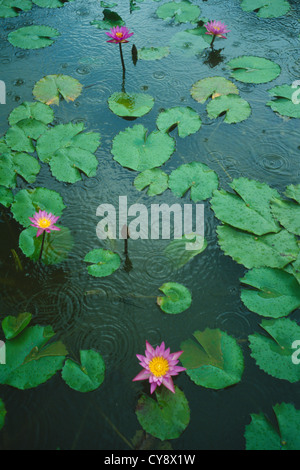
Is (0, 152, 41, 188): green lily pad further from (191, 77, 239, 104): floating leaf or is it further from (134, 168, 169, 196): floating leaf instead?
(191, 77, 239, 104): floating leaf

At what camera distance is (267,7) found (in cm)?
397

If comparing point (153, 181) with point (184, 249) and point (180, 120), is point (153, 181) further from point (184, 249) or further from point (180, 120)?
point (180, 120)

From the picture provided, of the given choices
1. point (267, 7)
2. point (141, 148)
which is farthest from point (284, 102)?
point (267, 7)

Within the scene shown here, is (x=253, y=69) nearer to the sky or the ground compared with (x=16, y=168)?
nearer to the sky

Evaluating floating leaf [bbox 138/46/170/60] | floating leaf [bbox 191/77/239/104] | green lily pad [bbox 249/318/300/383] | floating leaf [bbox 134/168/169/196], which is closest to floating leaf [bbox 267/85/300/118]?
floating leaf [bbox 191/77/239/104]

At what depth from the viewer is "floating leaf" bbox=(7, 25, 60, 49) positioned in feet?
11.8

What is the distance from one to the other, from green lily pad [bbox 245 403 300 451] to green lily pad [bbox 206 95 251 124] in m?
2.22

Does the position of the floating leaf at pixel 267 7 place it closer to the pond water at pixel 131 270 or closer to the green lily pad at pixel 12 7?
the pond water at pixel 131 270

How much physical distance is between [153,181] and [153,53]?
1.79m

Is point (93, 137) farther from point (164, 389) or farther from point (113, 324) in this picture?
point (164, 389)

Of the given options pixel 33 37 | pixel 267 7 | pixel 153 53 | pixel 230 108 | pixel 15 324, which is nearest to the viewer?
pixel 15 324

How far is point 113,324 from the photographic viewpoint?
1925mm
